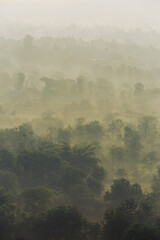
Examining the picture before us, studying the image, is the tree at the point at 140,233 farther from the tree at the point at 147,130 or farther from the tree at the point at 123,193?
the tree at the point at 147,130

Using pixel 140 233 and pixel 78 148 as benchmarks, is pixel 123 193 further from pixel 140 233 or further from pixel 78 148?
pixel 140 233

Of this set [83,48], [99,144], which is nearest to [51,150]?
[99,144]

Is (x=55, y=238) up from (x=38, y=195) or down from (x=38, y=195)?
down

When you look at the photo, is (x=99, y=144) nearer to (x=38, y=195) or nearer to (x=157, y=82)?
(x=38, y=195)

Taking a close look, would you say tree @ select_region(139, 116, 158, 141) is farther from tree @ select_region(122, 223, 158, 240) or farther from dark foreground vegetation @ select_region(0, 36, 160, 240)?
tree @ select_region(122, 223, 158, 240)

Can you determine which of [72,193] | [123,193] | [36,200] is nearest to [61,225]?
[36,200]

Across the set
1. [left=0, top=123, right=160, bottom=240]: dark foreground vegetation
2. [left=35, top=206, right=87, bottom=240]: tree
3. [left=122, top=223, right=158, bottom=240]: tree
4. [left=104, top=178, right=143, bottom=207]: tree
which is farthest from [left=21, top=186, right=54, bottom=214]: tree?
[left=122, top=223, right=158, bottom=240]: tree

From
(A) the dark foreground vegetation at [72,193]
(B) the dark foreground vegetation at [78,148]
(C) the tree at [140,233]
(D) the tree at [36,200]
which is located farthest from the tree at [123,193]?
(C) the tree at [140,233]

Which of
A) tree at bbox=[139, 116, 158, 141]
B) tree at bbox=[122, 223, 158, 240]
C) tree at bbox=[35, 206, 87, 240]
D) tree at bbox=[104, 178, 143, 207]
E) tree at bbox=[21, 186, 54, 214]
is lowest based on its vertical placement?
tree at bbox=[122, 223, 158, 240]
